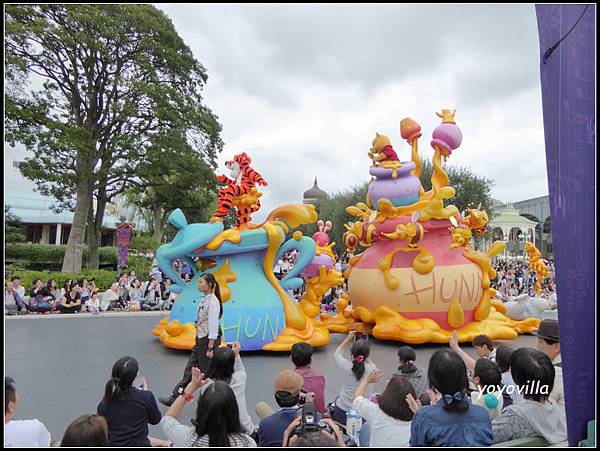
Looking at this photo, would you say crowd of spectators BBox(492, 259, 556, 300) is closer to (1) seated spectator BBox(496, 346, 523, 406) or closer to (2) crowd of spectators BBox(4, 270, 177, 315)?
(2) crowd of spectators BBox(4, 270, 177, 315)

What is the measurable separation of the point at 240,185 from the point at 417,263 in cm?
338

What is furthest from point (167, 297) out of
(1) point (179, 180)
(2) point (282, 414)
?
(2) point (282, 414)

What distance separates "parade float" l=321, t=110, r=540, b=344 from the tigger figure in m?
2.29

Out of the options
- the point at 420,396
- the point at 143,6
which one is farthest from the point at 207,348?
the point at 143,6

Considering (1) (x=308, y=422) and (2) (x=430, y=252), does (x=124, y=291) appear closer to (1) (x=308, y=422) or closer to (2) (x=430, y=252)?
(2) (x=430, y=252)

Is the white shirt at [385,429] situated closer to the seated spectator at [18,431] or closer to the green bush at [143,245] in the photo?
the seated spectator at [18,431]

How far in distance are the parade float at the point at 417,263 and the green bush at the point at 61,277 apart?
32.6 ft

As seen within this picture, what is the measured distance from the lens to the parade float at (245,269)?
7.13 metres

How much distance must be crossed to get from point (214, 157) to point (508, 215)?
3305cm

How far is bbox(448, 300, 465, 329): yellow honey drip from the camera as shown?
8.10 m

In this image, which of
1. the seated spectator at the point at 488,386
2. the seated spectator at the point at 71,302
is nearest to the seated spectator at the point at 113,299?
the seated spectator at the point at 71,302

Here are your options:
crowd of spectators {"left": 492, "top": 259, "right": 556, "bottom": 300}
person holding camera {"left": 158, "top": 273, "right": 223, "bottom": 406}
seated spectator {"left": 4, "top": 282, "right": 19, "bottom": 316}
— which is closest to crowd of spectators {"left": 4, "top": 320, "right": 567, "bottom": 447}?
person holding camera {"left": 158, "top": 273, "right": 223, "bottom": 406}

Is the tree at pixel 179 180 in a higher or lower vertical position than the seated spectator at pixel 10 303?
higher

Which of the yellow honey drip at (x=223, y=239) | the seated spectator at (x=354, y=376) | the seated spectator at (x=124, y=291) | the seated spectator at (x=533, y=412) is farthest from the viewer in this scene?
the seated spectator at (x=124, y=291)
